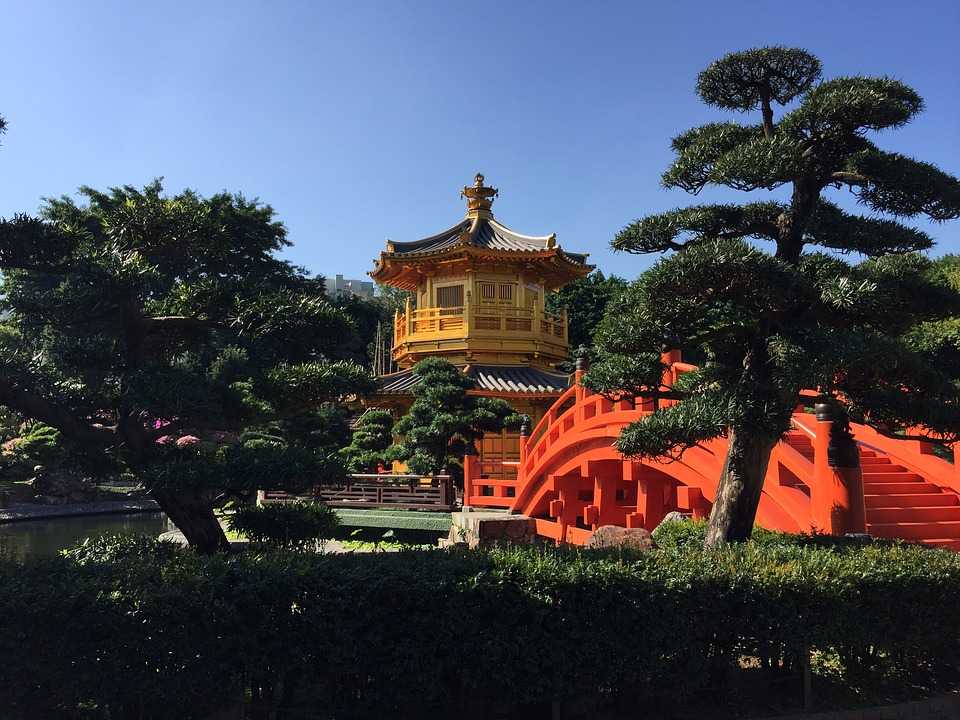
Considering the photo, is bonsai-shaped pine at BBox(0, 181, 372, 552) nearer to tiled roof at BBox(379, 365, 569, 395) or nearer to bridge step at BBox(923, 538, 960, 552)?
bridge step at BBox(923, 538, 960, 552)

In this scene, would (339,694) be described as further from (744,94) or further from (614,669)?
(744,94)

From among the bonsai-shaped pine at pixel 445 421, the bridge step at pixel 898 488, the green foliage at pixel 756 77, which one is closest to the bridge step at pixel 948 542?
the bridge step at pixel 898 488

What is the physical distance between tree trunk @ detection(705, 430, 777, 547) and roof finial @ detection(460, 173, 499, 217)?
19.3 m

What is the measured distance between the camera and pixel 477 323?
21641 mm

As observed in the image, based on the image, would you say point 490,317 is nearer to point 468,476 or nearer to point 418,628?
point 468,476

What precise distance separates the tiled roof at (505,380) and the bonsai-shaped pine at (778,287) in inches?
525

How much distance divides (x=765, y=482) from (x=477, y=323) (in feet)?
45.9

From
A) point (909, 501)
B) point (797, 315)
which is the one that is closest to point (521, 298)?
point (909, 501)

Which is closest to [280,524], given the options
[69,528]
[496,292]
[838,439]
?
[838,439]

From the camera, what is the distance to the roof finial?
2486 cm

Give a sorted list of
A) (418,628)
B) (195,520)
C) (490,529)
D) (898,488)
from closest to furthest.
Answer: (418,628), (195,520), (898,488), (490,529)

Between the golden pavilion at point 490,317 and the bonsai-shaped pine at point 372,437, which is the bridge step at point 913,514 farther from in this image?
the bonsai-shaped pine at point 372,437

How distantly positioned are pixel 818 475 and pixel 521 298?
15.4 metres

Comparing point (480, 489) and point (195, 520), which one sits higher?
point (195, 520)
